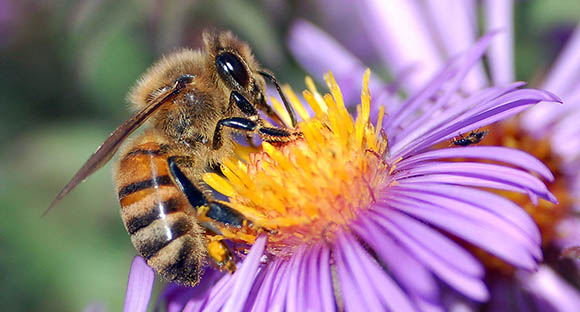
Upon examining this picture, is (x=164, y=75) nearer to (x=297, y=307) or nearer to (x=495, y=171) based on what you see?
(x=297, y=307)

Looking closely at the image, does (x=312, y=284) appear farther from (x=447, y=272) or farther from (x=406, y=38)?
(x=406, y=38)

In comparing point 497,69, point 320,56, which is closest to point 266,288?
point 320,56

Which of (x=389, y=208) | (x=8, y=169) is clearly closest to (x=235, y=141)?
(x=389, y=208)

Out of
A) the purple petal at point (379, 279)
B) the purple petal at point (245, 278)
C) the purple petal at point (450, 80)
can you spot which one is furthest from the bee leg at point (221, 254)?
the purple petal at point (450, 80)

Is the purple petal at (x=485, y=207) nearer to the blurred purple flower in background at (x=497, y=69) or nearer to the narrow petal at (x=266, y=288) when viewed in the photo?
the narrow petal at (x=266, y=288)

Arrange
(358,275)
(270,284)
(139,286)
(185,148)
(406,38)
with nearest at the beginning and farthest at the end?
(358,275)
(270,284)
(139,286)
(185,148)
(406,38)
